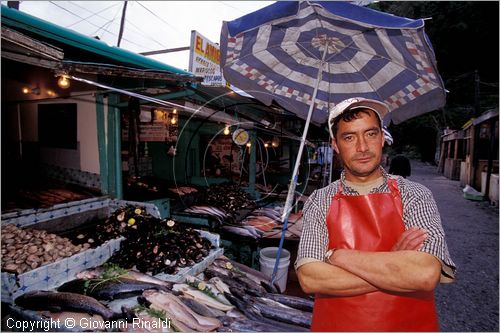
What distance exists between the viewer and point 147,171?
483 inches

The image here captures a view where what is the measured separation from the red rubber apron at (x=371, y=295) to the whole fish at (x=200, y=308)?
1973 mm

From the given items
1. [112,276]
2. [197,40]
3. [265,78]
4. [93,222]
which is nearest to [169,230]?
[112,276]

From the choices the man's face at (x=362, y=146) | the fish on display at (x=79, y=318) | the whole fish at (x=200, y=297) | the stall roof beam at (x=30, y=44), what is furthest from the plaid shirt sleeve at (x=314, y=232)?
the stall roof beam at (x=30, y=44)

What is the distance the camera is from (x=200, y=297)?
157 inches

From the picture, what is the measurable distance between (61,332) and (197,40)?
7.91 metres

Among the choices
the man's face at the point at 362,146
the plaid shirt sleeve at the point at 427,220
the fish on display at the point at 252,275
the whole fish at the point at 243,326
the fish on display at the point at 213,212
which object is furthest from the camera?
the fish on display at the point at 213,212

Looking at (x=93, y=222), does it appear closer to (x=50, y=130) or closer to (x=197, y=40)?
(x=50, y=130)

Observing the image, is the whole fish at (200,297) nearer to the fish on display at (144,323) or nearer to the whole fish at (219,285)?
the whole fish at (219,285)

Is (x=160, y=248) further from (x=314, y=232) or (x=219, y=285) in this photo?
(x=314, y=232)

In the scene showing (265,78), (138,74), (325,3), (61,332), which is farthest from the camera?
(265,78)

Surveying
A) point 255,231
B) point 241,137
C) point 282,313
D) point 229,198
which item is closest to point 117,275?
point 282,313

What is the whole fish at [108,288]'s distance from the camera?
376 centimetres

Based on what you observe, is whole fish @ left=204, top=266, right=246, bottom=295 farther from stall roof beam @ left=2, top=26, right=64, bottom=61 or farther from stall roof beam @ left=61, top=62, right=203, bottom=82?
stall roof beam @ left=2, top=26, right=64, bottom=61

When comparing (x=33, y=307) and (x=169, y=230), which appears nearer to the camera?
(x=33, y=307)
